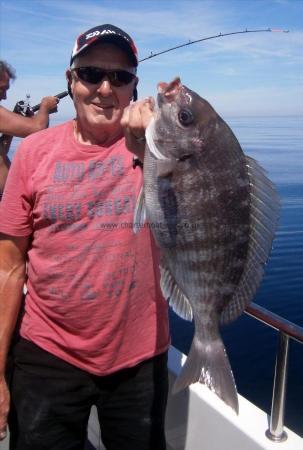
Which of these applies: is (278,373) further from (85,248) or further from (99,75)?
(99,75)

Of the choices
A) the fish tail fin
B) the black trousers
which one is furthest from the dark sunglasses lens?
the black trousers

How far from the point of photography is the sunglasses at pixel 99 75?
1.92 m

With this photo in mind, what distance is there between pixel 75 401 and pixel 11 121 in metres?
3.07

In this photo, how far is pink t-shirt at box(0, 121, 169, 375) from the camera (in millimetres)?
A: 1980

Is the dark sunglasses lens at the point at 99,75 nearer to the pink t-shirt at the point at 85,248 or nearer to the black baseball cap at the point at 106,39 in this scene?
the black baseball cap at the point at 106,39

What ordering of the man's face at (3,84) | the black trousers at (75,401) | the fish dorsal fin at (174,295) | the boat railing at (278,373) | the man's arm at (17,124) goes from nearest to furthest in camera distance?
the fish dorsal fin at (174,295)
the black trousers at (75,401)
the boat railing at (278,373)
the man's arm at (17,124)
the man's face at (3,84)

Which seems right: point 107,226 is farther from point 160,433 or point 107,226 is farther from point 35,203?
point 160,433

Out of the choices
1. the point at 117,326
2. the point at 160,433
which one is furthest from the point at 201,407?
the point at 117,326

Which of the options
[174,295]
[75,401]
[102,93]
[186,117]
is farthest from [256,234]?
[75,401]

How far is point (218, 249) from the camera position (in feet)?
5.62

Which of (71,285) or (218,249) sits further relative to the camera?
(71,285)

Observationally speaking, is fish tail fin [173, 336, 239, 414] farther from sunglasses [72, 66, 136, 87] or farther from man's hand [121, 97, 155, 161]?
sunglasses [72, 66, 136, 87]

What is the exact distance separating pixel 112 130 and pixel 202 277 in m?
0.82

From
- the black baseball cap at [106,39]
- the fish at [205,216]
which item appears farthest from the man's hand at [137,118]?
the black baseball cap at [106,39]
